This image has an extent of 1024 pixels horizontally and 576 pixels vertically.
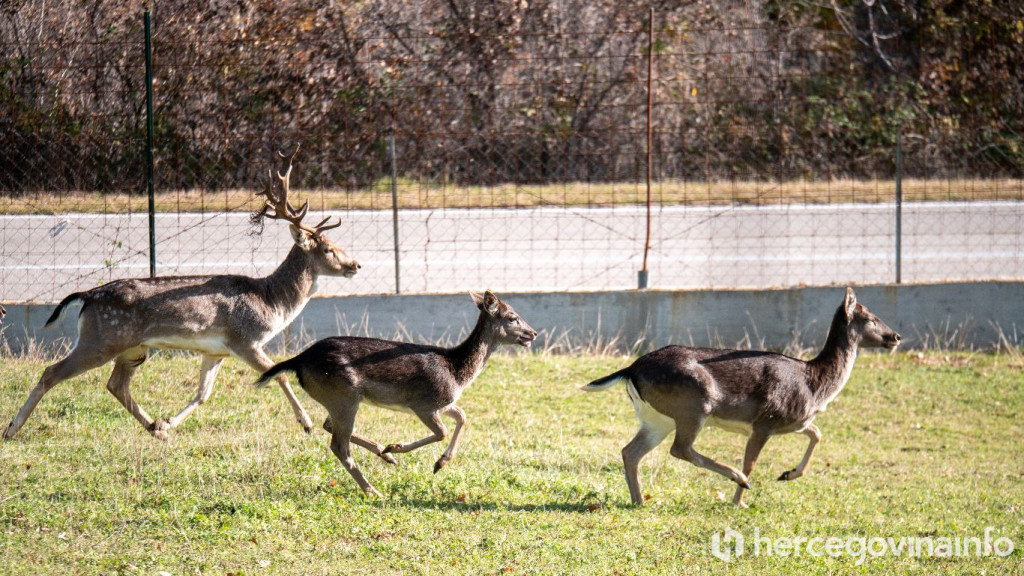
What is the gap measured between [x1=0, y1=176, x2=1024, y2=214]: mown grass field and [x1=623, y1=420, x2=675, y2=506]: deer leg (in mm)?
5380

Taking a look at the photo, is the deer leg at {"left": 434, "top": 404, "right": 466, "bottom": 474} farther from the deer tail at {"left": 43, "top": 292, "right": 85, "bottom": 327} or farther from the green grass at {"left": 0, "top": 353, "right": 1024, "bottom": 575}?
the deer tail at {"left": 43, "top": 292, "right": 85, "bottom": 327}

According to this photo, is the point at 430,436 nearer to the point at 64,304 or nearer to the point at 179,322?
the point at 179,322

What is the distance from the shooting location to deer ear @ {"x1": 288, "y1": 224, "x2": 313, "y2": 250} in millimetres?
10266

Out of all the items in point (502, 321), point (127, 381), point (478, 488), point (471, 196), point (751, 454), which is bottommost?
point (478, 488)

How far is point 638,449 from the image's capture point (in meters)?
8.37

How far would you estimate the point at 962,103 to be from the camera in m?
17.2

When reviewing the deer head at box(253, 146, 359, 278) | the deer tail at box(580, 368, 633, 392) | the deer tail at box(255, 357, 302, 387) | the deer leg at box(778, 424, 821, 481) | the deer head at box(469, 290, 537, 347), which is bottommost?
the deer leg at box(778, 424, 821, 481)

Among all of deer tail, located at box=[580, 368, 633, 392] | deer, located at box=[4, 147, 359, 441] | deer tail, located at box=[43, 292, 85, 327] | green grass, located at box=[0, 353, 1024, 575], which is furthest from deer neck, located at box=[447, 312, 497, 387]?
deer tail, located at box=[43, 292, 85, 327]

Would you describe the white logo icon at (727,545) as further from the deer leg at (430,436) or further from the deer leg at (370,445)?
the deer leg at (370,445)

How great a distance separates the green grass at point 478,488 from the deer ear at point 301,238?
1.48 metres

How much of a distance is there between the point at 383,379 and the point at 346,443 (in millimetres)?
508

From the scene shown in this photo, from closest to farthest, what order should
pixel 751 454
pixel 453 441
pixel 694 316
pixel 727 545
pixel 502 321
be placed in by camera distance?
pixel 727 545 → pixel 453 441 → pixel 751 454 → pixel 502 321 → pixel 694 316

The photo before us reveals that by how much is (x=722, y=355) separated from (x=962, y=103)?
1043cm

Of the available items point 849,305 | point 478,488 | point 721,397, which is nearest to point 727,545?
point 721,397
